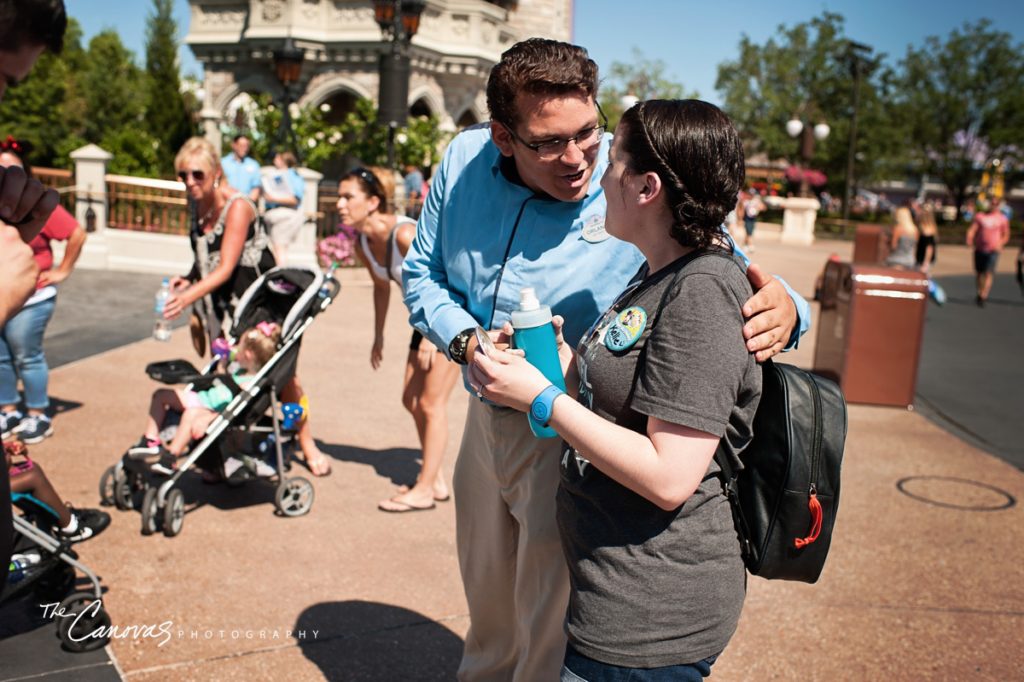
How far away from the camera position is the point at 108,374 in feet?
27.6

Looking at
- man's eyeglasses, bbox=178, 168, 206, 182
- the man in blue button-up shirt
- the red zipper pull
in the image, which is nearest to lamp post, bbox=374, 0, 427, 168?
man's eyeglasses, bbox=178, 168, 206, 182

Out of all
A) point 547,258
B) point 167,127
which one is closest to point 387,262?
point 547,258

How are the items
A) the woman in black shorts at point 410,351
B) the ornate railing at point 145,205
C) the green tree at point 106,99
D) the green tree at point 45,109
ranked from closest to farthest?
the woman in black shorts at point 410,351
the ornate railing at point 145,205
the green tree at point 45,109
the green tree at point 106,99

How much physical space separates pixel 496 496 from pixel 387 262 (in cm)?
292

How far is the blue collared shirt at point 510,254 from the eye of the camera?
9.23ft

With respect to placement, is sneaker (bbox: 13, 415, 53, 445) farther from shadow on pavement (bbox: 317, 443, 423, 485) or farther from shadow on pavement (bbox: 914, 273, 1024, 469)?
shadow on pavement (bbox: 914, 273, 1024, 469)

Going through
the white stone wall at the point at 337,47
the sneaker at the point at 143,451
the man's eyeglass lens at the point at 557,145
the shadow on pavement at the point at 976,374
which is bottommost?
the shadow on pavement at the point at 976,374

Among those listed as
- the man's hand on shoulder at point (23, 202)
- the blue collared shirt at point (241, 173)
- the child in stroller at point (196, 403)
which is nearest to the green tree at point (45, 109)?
the blue collared shirt at point (241, 173)

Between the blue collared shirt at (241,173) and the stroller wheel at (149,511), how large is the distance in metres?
9.91

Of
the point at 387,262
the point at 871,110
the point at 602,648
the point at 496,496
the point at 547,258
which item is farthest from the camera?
the point at 871,110

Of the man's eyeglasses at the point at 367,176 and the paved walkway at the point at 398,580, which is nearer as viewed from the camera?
the paved walkway at the point at 398,580

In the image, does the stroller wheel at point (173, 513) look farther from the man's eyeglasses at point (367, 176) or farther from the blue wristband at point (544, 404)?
the blue wristband at point (544, 404)

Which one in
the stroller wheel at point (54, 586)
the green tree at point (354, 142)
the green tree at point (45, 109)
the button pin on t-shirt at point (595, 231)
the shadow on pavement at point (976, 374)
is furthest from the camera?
the green tree at point (45, 109)

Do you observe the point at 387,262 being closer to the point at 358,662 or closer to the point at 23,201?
the point at 358,662
